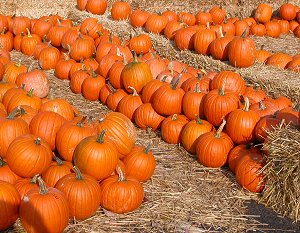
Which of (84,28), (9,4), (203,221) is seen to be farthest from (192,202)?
(9,4)

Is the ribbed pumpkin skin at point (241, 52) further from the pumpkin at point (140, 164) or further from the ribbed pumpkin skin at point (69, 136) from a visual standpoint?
the ribbed pumpkin skin at point (69, 136)

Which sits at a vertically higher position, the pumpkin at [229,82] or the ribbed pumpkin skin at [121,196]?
the pumpkin at [229,82]

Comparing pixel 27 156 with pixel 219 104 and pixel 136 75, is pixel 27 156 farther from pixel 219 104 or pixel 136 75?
pixel 136 75

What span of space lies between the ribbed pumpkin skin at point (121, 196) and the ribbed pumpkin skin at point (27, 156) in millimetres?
580

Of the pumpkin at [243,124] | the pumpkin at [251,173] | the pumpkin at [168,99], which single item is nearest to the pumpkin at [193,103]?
the pumpkin at [168,99]

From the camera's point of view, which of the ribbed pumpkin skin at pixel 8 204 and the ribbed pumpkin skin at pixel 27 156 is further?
the ribbed pumpkin skin at pixel 27 156

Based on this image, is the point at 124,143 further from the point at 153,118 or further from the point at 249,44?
the point at 249,44

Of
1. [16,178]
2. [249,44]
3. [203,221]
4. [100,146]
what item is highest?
[249,44]

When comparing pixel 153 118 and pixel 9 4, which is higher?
pixel 9 4

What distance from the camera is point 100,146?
404 centimetres

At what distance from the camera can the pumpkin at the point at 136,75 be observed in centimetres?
603

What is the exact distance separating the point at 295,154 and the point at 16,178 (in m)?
2.49

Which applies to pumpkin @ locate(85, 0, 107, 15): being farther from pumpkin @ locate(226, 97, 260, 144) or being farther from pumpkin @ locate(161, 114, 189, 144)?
pumpkin @ locate(226, 97, 260, 144)

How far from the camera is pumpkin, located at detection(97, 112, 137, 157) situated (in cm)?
442
